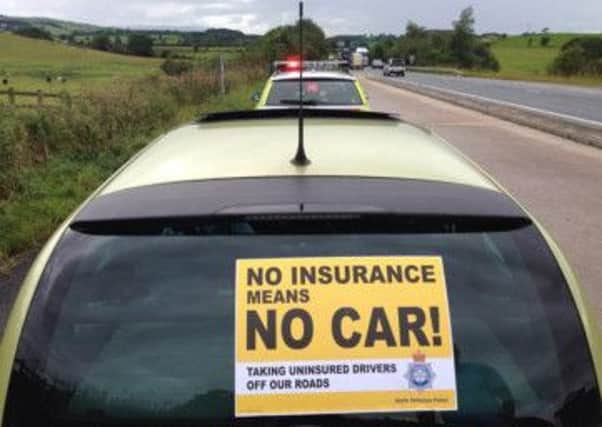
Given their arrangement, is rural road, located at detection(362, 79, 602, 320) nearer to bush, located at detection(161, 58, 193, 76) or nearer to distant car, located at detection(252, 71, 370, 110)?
distant car, located at detection(252, 71, 370, 110)

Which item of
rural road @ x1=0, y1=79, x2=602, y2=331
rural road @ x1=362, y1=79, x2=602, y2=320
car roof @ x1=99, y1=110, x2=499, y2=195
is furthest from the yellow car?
rural road @ x1=362, y1=79, x2=602, y2=320

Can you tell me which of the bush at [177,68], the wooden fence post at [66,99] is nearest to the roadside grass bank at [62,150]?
the wooden fence post at [66,99]

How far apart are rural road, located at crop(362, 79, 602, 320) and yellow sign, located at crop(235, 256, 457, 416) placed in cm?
474

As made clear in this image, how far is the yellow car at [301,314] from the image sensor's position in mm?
1963

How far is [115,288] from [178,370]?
0.27 meters

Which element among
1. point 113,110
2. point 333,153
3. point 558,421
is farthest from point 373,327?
point 113,110

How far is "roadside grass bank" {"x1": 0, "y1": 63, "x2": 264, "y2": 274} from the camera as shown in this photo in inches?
353

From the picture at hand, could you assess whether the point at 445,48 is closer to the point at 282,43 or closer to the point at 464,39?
the point at 464,39

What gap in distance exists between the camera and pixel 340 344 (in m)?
1.98

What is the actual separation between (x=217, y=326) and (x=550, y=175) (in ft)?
41.5

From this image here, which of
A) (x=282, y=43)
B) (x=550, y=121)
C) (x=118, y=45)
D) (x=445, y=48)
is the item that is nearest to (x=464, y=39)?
(x=445, y=48)

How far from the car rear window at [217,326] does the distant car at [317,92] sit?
10.1 meters

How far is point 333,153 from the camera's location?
2736mm

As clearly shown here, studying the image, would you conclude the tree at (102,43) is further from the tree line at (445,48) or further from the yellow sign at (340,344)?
the yellow sign at (340,344)
